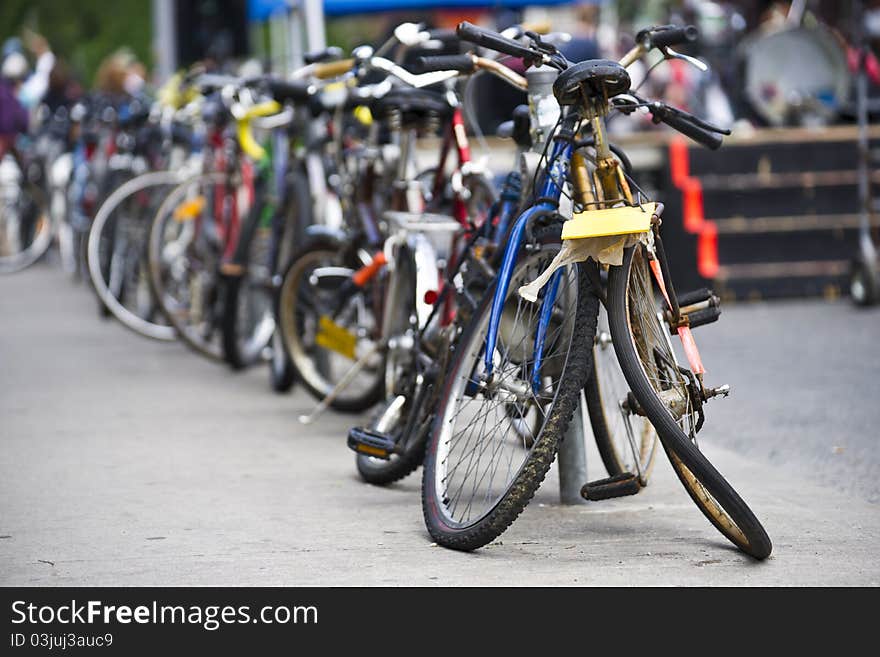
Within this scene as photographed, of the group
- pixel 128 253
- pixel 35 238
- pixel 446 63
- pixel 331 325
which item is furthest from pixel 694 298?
pixel 35 238

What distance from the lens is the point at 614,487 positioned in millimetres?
4473

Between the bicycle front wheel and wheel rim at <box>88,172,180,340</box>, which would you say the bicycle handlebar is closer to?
the bicycle front wheel

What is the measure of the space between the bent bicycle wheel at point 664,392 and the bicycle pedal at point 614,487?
0.43ft

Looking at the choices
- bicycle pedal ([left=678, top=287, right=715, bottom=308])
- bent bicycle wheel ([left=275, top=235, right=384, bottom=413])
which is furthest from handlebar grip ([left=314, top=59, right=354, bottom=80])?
bicycle pedal ([left=678, top=287, right=715, bottom=308])

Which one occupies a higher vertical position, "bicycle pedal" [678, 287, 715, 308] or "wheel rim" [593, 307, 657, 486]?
"bicycle pedal" [678, 287, 715, 308]

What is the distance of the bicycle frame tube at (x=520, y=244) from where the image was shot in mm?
4723

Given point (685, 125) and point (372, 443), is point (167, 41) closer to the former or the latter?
point (372, 443)

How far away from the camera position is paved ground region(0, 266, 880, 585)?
176 inches

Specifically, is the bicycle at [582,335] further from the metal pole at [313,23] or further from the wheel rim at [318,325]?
the metal pole at [313,23]

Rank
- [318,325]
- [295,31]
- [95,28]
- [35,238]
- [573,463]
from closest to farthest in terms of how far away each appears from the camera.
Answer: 1. [573,463]
2. [318,325]
3. [295,31]
4. [35,238]
5. [95,28]

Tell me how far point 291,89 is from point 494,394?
2916 millimetres

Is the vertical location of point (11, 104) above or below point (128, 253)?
above

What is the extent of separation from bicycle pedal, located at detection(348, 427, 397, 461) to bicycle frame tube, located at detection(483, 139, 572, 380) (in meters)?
0.77

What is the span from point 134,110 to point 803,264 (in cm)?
472
